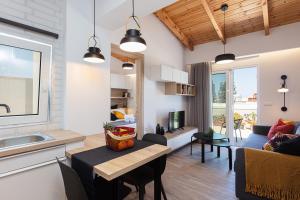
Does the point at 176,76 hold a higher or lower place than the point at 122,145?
higher

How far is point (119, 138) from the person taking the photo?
4.93 feet

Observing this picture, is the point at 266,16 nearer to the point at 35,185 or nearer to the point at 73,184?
the point at 73,184

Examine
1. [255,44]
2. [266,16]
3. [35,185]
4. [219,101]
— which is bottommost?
[35,185]

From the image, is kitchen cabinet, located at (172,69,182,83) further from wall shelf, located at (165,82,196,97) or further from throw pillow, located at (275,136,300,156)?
throw pillow, located at (275,136,300,156)

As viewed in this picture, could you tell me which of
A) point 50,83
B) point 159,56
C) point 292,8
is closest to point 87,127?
point 50,83

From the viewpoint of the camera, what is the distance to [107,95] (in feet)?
8.43

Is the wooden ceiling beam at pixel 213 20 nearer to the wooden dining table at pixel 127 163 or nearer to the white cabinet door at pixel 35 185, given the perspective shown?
the wooden dining table at pixel 127 163

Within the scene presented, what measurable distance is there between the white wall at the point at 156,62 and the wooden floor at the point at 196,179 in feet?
3.31

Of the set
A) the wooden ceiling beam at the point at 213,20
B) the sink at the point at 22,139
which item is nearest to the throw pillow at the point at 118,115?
the sink at the point at 22,139

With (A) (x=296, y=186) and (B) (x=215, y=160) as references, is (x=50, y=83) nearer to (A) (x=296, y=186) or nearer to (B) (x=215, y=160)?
(A) (x=296, y=186)

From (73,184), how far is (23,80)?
1.41 m

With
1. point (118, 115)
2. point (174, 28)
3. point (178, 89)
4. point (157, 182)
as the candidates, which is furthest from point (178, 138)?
point (174, 28)

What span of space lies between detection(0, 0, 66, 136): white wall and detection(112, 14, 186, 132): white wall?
1204 mm

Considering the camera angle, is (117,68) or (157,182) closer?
(157,182)
